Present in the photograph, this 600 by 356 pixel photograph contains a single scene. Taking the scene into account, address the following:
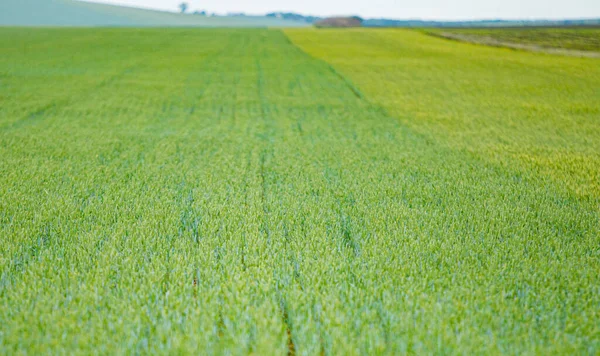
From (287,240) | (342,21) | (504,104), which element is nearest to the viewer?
(287,240)

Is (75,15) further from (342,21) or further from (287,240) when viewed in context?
(287,240)

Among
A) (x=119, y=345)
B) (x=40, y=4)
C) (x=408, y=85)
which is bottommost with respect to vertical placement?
(x=119, y=345)

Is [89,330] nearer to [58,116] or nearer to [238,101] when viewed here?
[58,116]

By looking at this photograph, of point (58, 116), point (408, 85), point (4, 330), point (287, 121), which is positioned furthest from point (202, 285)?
point (408, 85)

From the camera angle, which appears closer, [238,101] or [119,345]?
[119,345]

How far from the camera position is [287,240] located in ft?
11.3

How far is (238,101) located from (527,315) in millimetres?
9225

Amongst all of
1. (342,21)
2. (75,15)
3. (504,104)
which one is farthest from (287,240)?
(75,15)

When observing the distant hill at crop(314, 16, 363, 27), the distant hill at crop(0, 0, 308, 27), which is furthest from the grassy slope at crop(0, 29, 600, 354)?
the distant hill at crop(0, 0, 308, 27)

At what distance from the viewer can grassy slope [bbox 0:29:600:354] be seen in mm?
2375

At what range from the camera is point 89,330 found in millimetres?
2338

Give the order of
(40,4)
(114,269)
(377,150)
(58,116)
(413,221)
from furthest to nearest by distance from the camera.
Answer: (40,4), (58,116), (377,150), (413,221), (114,269)

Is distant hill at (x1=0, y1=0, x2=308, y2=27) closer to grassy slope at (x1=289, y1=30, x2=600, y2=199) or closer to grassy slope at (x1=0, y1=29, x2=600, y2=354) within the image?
grassy slope at (x1=289, y1=30, x2=600, y2=199)

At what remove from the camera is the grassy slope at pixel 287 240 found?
2.38 m
